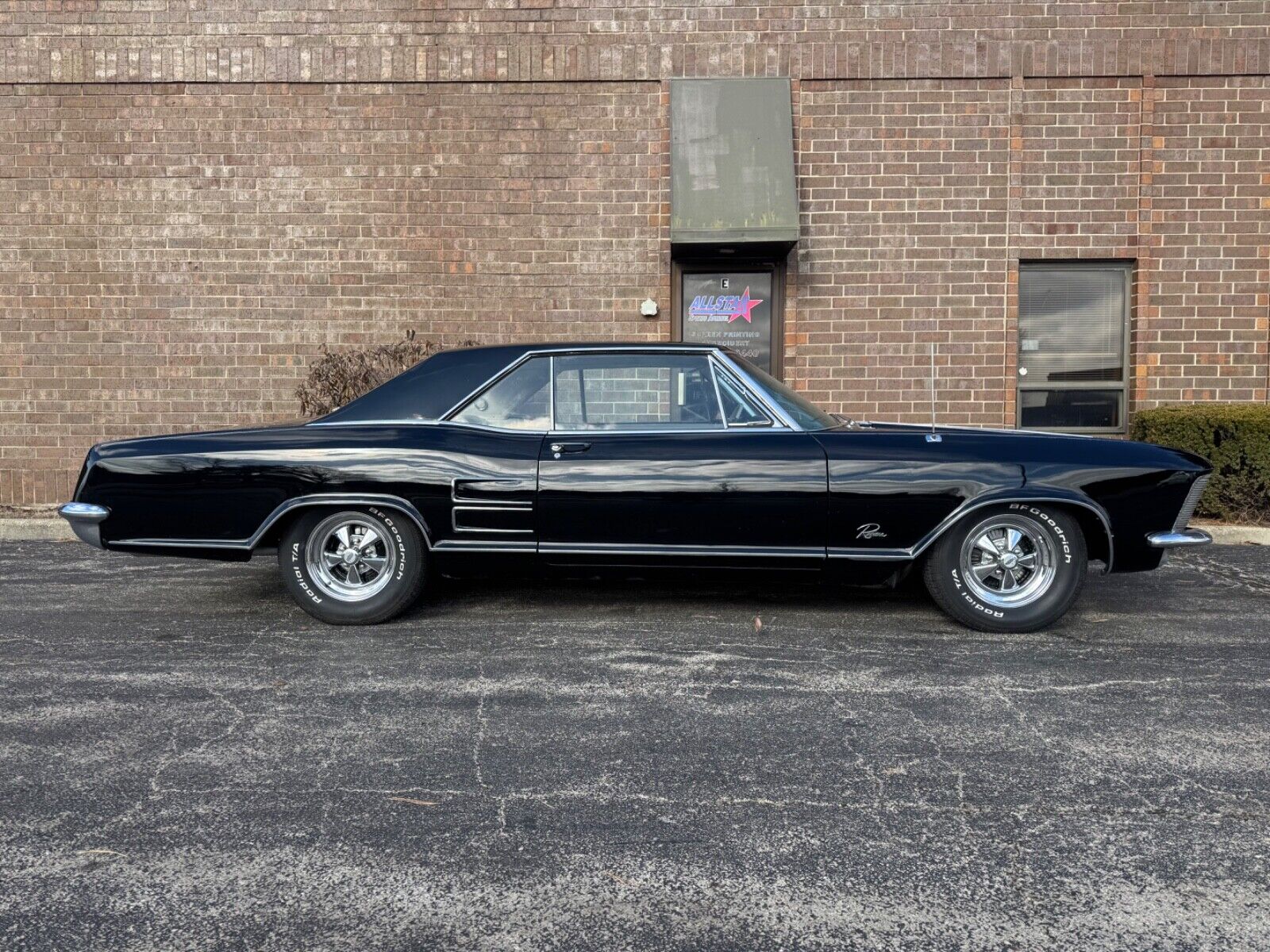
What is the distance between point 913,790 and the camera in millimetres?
2896

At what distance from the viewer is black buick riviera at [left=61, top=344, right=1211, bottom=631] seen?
4.70 metres

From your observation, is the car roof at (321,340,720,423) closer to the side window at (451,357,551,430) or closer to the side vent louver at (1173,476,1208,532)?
the side window at (451,357,551,430)

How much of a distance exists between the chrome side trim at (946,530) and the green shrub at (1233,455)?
3791 mm

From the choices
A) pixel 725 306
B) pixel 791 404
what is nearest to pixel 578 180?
pixel 725 306

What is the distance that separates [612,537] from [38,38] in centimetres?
849

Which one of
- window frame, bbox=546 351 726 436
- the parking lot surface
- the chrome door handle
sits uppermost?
window frame, bbox=546 351 726 436

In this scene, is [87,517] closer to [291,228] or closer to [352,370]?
[352,370]

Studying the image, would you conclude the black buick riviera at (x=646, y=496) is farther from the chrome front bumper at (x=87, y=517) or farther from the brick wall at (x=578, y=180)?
the brick wall at (x=578, y=180)

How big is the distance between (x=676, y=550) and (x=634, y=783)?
74.7 inches

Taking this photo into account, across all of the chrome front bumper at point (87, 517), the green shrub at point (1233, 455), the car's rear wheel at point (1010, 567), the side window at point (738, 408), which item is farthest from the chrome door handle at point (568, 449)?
the green shrub at point (1233, 455)

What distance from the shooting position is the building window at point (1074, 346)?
9750 mm

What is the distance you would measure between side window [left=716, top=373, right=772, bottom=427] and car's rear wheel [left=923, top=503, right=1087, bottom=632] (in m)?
1.03

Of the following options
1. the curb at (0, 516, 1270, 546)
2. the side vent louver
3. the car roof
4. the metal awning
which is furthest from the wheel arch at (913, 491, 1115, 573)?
the metal awning

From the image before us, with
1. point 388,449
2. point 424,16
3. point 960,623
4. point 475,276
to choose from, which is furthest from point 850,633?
point 424,16
